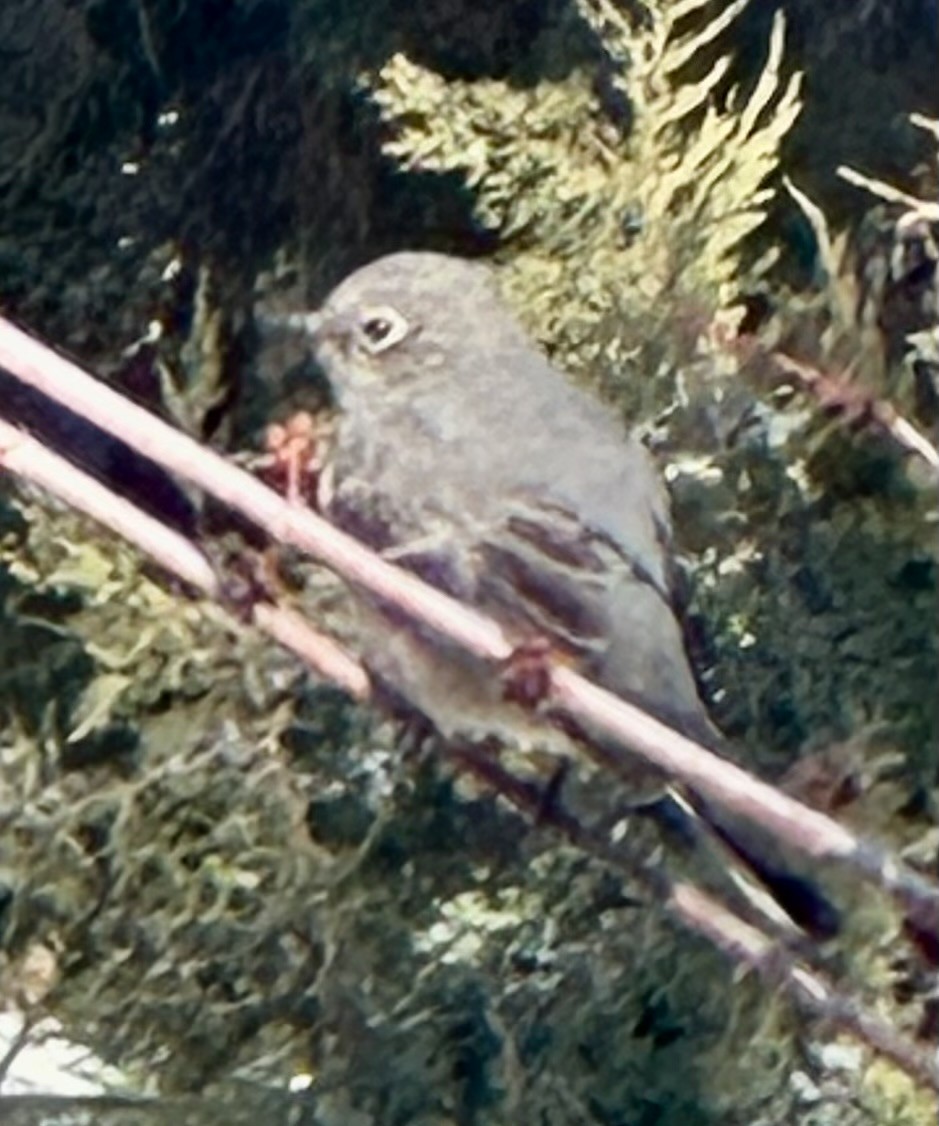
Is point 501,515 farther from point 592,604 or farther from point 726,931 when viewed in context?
point 726,931

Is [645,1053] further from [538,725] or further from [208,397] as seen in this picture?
[208,397]

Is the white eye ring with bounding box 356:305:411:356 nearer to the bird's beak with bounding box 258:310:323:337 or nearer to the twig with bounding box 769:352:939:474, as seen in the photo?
the bird's beak with bounding box 258:310:323:337

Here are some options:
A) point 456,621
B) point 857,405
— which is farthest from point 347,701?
point 857,405

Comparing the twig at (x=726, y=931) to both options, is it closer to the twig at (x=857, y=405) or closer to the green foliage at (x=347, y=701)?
the green foliage at (x=347, y=701)

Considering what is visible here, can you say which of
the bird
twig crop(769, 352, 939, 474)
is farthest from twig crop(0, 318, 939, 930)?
twig crop(769, 352, 939, 474)

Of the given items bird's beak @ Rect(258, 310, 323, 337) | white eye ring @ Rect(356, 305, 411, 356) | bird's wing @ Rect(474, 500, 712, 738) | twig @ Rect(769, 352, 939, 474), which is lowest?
bird's wing @ Rect(474, 500, 712, 738)

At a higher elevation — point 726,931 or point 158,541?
point 158,541

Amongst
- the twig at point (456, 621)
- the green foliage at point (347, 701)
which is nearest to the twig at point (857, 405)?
the green foliage at point (347, 701)
